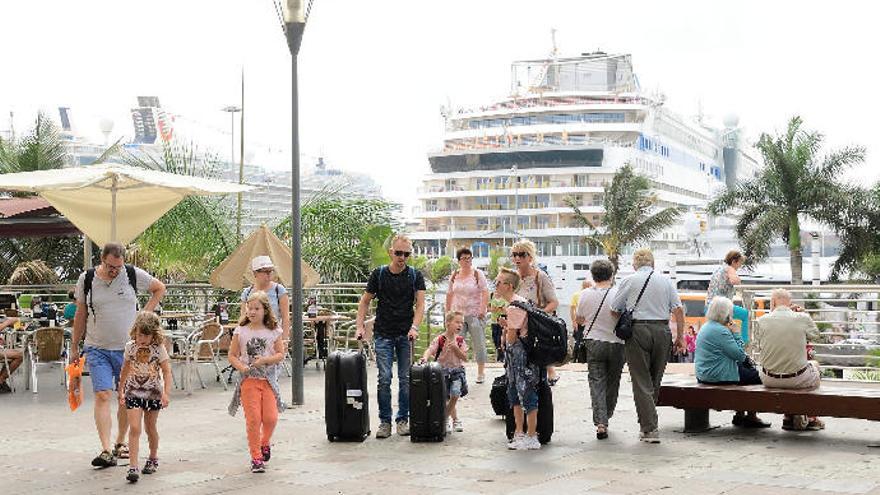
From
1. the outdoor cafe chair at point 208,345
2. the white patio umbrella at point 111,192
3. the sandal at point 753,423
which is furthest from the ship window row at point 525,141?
the sandal at point 753,423

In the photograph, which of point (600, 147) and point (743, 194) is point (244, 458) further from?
point (600, 147)

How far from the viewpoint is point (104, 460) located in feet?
26.0

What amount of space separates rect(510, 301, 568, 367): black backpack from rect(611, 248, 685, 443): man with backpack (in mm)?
640

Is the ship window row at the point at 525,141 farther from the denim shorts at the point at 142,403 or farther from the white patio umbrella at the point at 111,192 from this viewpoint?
the denim shorts at the point at 142,403

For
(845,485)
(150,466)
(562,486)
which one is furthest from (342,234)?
(845,485)

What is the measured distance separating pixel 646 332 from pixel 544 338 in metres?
0.94

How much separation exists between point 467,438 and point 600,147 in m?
67.2

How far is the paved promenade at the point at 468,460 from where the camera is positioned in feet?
23.4

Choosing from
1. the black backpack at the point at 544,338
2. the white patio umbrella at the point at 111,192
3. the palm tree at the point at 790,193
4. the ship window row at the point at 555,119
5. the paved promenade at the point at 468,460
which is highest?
the ship window row at the point at 555,119

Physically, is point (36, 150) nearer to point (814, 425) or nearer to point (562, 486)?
point (814, 425)

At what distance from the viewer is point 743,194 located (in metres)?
56.8

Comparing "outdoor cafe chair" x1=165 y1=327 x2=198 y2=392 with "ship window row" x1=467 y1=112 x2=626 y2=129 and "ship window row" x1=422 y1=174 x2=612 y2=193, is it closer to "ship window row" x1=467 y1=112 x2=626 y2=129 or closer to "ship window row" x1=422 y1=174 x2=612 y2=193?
"ship window row" x1=422 y1=174 x2=612 y2=193

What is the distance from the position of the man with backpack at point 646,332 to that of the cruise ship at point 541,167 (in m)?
64.9

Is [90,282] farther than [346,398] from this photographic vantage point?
No
